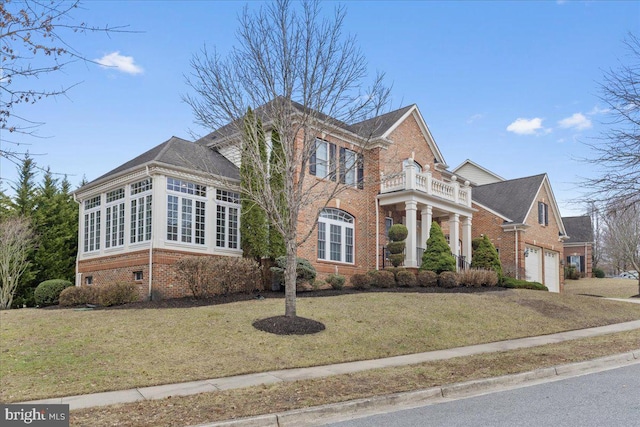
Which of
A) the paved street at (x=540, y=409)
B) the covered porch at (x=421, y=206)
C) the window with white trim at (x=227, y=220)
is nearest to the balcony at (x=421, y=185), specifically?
the covered porch at (x=421, y=206)

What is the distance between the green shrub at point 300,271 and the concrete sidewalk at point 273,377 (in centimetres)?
727

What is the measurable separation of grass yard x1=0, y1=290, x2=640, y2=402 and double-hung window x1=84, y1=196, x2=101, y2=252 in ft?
20.0

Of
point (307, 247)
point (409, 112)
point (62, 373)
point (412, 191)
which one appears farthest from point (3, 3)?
point (409, 112)

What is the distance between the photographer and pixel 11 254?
22.5m

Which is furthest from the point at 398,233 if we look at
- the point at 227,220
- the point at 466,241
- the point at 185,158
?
the point at 185,158

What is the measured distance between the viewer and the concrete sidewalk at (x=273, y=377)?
27.3 ft

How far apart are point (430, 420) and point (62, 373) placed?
6.45m

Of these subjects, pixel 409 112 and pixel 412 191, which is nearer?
pixel 412 191

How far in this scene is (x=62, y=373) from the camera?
31.6 ft

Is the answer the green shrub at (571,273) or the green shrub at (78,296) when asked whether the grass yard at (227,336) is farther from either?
the green shrub at (571,273)

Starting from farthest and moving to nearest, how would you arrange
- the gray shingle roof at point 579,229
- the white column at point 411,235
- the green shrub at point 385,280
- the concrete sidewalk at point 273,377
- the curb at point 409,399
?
the gray shingle roof at point 579,229 < the white column at point 411,235 < the green shrub at point 385,280 < the concrete sidewalk at point 273,377 < the curb at point 409,399

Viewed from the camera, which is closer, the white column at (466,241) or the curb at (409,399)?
the curb at (409,399)

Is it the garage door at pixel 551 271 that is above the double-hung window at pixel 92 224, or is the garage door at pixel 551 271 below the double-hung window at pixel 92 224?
below

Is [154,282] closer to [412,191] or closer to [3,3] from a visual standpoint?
[412,191]
